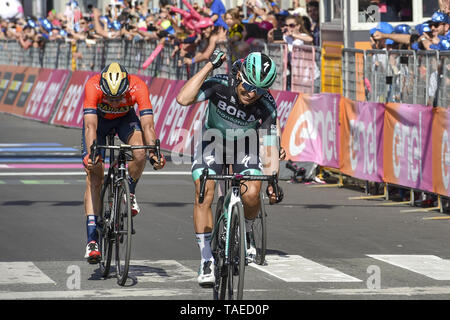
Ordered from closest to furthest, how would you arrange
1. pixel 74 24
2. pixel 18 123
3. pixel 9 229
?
1. pixel 9 229
2. pixel 18 123
3. pixel 74 24

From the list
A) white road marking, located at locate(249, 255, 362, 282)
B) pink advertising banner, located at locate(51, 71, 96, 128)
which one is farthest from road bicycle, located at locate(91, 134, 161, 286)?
pink advertising banner, located at locate(51, 71, 96, 128)

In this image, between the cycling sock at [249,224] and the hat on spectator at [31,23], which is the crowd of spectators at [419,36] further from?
the hat on spectator at [31,23]

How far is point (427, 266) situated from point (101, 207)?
3.01 metres

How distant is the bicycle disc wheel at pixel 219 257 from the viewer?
8.48m

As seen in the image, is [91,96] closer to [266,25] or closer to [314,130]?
[314,130]

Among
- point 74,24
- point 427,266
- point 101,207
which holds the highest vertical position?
point 74,24

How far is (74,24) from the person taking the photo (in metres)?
34.1

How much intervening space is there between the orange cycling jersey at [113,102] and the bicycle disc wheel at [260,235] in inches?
53.2

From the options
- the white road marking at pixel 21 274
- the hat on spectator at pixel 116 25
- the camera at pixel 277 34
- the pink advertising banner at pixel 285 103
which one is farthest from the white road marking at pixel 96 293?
the hat on spectator at pixel 116 25

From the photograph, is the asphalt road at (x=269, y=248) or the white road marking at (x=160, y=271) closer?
the asphalt road at (x=269, y=248)

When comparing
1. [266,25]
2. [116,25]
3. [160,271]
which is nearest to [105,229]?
[160,271]
